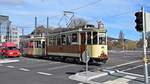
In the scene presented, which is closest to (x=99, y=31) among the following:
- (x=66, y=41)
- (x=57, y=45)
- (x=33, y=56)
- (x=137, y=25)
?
(x=66, y=41)

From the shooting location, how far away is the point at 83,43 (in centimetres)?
3080

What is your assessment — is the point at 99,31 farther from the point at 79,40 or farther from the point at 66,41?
the point at 66,41

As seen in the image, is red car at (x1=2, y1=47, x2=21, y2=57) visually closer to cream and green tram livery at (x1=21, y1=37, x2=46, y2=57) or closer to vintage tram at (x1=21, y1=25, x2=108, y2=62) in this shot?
cream and green tram livery at (x1=21, y1=37, x2=46, y2=57)

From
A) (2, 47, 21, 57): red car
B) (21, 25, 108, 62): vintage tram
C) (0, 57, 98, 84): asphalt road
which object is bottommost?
(0, 57, 98, 84): asphalt road

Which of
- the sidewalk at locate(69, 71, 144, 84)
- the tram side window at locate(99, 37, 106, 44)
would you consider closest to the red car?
the tram side window at locate(99, 37, 106, 44)

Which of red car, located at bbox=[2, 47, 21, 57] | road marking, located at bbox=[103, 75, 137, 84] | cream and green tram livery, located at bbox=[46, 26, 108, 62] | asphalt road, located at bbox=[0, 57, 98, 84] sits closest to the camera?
road marking, located at bbox=[103, 75, 137, 84]

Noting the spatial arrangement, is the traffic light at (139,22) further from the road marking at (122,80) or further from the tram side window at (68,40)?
the tram side window at (68,40)

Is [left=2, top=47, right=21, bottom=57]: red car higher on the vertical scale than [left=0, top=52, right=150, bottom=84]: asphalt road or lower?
higher

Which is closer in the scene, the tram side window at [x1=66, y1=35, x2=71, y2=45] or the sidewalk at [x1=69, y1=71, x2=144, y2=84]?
the sidewalk at [x1=69, y1=71, x2=144, y2=84]

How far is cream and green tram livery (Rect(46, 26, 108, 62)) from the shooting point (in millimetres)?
29906

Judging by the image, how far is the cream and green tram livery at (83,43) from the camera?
29906 millimetres

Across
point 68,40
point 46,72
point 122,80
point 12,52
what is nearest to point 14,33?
point 12,52

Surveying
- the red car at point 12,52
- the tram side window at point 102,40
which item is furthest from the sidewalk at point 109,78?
the red car at point 12,52

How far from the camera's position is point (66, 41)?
33.7 metres
